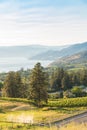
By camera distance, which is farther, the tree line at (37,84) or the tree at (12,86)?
the tree at (12,86)

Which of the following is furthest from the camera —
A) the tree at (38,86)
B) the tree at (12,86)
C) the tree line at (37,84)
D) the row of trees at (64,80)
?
the row of trees at (64,80)

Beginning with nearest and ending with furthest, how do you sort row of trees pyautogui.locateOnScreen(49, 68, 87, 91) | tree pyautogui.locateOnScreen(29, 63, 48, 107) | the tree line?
tree pyautogui.locateOnScreen(29, 63, 48, 107)
the tree line
row of trees pyautogui.locateOnScreen(49, 68, 87, 91)

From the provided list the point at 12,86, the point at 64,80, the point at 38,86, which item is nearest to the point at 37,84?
the point at 38,86

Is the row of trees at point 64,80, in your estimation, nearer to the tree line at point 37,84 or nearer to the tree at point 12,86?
the tree line at point 37,84

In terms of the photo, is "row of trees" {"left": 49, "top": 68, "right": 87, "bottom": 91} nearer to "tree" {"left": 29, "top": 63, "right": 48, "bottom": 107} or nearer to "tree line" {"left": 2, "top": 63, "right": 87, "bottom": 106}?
"tree line" {"left": 2, "top": 63, "right": 87, "bottom": 106}

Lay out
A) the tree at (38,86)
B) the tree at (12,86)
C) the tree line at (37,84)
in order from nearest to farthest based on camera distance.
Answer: the tree at (38,86)
the tree line at (37,84)
the tree at (12,86)

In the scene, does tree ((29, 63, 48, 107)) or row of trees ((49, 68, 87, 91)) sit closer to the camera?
tree ((29, 63, 48, 107))

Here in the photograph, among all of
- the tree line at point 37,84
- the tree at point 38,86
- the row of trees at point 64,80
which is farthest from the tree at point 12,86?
the row of trees at point 64,80

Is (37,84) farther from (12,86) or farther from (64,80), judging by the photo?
(64,80)

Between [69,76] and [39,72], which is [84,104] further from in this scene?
[69,76]

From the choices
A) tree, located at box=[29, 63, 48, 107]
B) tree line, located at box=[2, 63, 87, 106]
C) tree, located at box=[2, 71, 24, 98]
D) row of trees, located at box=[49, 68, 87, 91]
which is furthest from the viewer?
row of trees, located at box=[49, 68, 87, 91]

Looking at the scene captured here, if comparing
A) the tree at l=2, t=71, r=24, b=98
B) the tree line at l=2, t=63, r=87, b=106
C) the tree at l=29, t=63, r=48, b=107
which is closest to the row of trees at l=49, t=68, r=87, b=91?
the tree line at l=2, t=63, r=87, b=106

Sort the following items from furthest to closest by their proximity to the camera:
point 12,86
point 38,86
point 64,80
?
point 64,80 → point 12,86 → point 38,86

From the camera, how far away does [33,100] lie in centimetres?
5853
